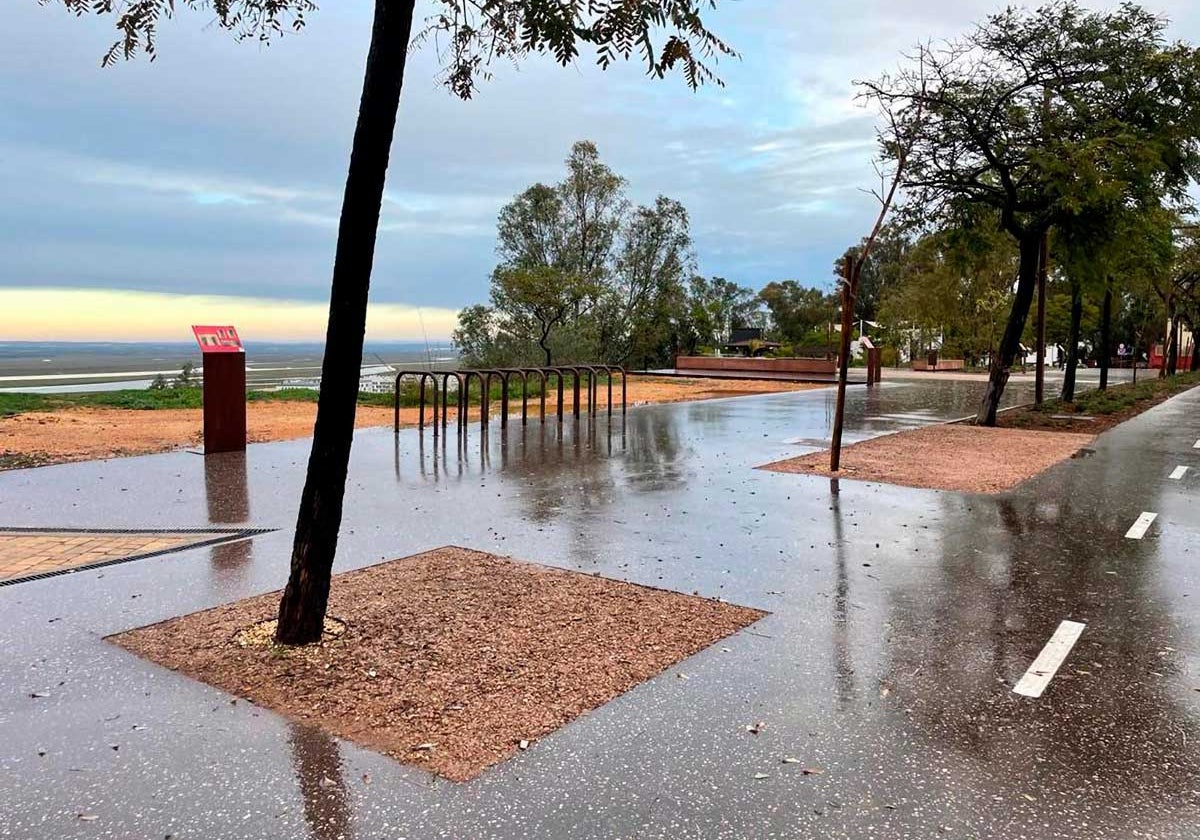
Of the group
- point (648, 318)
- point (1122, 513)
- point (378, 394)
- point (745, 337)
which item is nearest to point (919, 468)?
point (1122, 513)

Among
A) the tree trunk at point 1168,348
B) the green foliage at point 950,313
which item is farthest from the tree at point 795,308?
the tree trunk at point 1168,348

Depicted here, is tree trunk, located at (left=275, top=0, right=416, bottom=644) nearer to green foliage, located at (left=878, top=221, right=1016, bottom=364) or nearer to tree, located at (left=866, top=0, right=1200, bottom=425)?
tree, located at (left=866, top=0, right=1200, bottom=425)

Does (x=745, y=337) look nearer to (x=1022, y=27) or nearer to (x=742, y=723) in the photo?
(x=1022, y=27)

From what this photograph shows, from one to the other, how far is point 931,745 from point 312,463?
2747 millimetres

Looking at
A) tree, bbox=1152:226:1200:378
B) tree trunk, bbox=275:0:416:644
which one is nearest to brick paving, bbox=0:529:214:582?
tree trunk, bbox=275:0:416:644

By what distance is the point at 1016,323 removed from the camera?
46.7 ft

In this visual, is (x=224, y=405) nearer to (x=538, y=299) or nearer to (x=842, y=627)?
(x=842, y=627)

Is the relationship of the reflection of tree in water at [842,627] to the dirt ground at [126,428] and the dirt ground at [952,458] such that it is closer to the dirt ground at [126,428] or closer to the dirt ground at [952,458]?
the dirt ground at [952,458]

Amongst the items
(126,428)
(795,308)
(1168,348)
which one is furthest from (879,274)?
(126,428)

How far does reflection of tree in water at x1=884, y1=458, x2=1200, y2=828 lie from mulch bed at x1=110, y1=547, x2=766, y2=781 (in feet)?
3.14

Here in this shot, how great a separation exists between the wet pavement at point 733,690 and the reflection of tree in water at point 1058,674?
0.7 inches

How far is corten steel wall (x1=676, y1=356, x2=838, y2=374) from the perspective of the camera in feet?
93.1

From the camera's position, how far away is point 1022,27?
12.5 metres

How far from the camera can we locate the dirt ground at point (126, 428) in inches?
403
